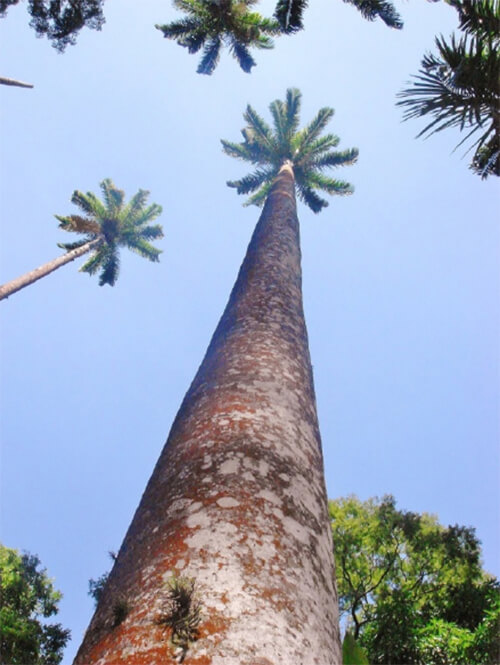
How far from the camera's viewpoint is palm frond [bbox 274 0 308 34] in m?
9.55

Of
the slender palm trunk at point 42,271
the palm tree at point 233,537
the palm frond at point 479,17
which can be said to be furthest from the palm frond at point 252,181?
the palm tree at point 233,537

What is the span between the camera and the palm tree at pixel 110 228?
26875 mm

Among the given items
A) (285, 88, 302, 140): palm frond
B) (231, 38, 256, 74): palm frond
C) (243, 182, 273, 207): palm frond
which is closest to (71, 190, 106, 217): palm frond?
(243, 182, 273, 207): palm frond

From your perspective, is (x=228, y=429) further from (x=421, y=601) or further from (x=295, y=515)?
(x=421, y=601)

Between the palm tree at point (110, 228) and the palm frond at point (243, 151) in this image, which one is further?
the palm tree at point (110, 228)

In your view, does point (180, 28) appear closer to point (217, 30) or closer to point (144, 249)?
point (217, 30)

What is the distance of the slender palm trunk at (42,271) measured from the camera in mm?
17500

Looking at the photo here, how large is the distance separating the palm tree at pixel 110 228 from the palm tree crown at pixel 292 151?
34.6 ft

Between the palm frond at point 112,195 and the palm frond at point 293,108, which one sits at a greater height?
the palm frond at point 112,195

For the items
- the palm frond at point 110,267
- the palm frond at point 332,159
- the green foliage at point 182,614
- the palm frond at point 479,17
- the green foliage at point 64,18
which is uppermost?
the palm frond at point 110,267

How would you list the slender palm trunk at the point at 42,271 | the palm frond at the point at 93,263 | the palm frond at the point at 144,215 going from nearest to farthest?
1. the slender palm trunk at the point at 42,271
2. the palm frond at the point at 93,263
3. the palm frond at the point at 144,215

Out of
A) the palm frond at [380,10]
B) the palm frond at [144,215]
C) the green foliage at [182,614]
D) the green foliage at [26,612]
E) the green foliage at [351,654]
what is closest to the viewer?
the green foliage at [182,614]

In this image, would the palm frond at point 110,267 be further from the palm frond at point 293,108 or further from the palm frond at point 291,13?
the palm frond at point 291,13

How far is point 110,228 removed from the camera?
95.3ft
